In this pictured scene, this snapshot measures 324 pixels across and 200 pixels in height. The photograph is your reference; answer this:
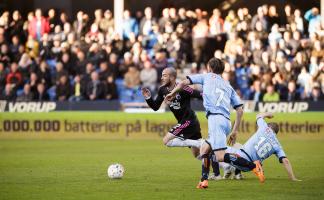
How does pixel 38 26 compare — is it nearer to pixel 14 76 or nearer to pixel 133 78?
pixel 14 76

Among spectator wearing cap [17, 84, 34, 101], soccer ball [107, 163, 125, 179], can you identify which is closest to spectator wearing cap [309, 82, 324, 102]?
spectator wearing cap [17, 84, 34, 101]

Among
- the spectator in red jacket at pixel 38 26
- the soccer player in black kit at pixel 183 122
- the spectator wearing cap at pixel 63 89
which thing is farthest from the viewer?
the spectator in red jacket at pixel 38 26

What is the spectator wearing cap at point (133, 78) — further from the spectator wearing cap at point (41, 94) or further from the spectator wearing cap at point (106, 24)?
the spectator wearing cap at point (41, 94)

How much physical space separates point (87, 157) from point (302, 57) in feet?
30.0

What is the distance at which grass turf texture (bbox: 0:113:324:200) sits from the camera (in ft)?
39.1

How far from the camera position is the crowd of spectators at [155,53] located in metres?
25.9

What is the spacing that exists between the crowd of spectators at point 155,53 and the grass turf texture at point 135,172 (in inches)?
58.5

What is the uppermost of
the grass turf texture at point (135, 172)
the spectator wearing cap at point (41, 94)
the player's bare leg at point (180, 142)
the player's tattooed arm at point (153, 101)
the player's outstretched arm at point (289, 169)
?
the player's tattooed arm at point (153, 101)

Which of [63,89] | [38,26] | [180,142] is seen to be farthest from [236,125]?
[38,26]

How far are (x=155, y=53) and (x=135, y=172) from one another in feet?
39.3

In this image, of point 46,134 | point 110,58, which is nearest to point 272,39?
point 110,58

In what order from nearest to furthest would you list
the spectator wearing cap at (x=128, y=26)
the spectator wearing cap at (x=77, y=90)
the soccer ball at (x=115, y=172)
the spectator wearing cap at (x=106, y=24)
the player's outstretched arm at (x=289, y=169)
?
the player's outstretched arm at (x=289, y=169) < the soccer ball at (x=115, y=172) < the spectator wearing cap at (x=77, y=90) < the spectator wearing cap at (x=128, y=26) < the spectator wearing cap at (x=106, y=24)

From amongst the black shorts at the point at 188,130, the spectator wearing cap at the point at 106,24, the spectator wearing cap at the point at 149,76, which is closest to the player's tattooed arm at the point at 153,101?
the black shorts at the point at 188,130

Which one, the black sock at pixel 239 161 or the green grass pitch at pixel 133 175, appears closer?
the green grass pitch at pixel 133 175
